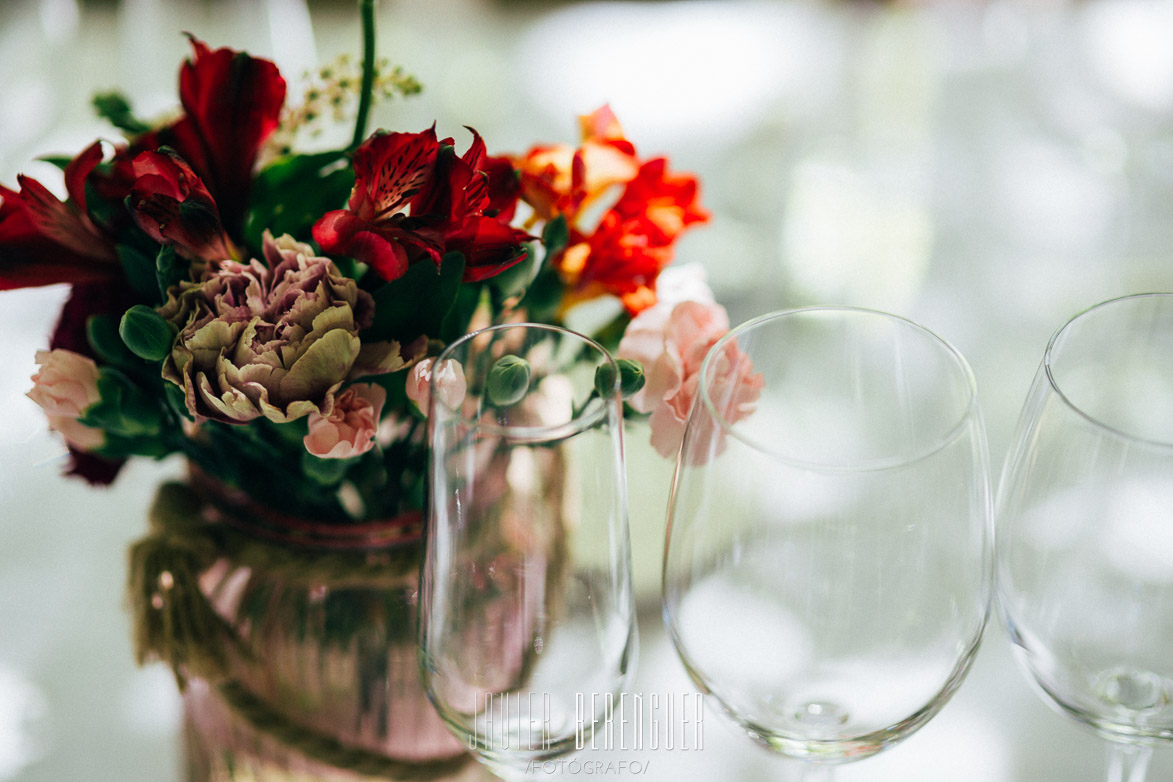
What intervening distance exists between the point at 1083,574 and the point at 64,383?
408mm

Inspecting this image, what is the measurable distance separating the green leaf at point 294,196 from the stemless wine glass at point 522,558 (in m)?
0.12

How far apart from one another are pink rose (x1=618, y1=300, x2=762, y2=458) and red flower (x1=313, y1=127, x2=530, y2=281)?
0.07 m

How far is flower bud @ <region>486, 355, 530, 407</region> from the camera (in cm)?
39

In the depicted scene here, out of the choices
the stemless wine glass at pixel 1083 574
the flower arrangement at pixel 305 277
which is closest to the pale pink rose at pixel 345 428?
the flower arrangement at pixel 305 277

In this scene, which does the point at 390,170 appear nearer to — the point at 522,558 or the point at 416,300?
the point at 416,300

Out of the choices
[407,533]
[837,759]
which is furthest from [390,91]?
[837,759]

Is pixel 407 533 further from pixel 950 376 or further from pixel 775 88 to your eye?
pixel 775 88

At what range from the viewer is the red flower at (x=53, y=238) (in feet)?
1.43

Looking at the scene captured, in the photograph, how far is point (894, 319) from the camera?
0.40 meters

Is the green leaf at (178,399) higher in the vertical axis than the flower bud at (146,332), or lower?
lower

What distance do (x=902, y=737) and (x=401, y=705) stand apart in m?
0.22

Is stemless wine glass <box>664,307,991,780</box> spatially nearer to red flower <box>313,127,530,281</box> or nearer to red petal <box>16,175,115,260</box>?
red flower <box>313,127,530,281</box>

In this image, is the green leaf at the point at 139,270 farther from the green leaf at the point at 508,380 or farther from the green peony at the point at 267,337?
the green leaf at the point at 508,380

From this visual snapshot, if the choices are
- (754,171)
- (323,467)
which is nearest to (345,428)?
(323,467)
